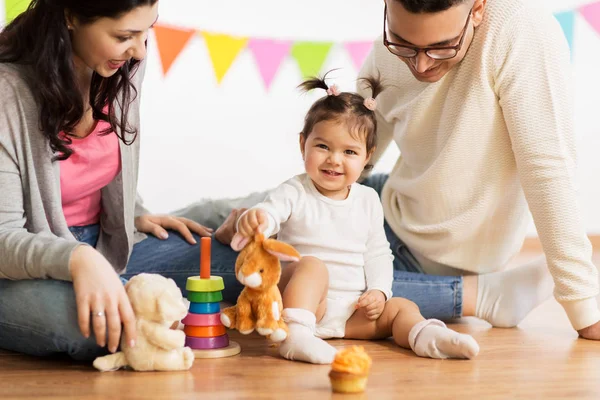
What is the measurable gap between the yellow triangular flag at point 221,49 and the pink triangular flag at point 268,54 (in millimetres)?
71

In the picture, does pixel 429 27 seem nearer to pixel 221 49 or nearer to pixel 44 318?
pixel 44 318

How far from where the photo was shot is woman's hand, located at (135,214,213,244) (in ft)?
6.91

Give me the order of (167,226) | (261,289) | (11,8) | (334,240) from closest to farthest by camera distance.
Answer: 1. (261,289)
2. (334,240)
3. (167,226)
4. (11,8)

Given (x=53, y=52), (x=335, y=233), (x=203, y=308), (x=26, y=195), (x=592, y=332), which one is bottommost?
Answer: (x=592, y=332)

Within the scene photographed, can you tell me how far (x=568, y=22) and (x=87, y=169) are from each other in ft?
8.86

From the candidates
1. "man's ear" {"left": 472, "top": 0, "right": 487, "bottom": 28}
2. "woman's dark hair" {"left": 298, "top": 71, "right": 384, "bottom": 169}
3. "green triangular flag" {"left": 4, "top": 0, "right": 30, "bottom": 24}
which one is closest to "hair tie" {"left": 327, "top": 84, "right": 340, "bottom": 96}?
"woman's dark hair" {"left": 298, "top": 71, "right": 384, "bottom": 169}

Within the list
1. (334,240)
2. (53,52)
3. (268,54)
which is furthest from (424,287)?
(268,54)

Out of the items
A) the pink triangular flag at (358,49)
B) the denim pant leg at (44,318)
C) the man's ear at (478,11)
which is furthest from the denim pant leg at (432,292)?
the pink triangular flag at (358,49)

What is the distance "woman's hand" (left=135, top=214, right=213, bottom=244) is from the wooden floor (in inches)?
17.7

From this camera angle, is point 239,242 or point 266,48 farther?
point 266,48

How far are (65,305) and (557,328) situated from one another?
3.82 feet

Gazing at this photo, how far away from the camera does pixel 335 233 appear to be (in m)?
1.81

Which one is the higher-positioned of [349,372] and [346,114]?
[346,114]

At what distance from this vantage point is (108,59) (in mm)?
1545
